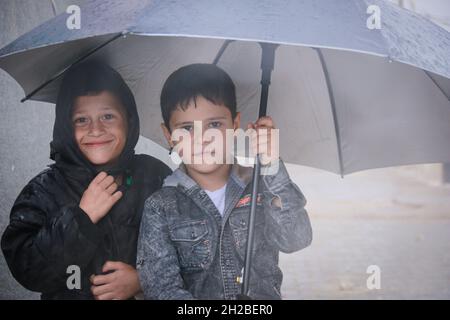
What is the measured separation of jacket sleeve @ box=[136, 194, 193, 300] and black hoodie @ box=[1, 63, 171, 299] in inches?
6.8

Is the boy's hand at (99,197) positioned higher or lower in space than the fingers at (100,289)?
higher

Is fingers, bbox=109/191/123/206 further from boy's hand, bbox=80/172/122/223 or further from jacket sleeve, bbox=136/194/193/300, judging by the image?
jacket sleeve, bbox=136/194/193/300

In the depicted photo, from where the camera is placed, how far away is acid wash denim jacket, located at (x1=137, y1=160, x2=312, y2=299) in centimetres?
263

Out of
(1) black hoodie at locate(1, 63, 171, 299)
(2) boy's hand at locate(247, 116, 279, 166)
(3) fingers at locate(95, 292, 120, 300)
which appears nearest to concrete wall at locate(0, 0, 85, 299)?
(1) black hoodie at locate(1, 63, 171, 299)

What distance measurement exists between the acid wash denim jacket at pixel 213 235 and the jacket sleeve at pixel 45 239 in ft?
0.79

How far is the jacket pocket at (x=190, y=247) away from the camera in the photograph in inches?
104

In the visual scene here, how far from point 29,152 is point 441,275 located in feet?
12.9

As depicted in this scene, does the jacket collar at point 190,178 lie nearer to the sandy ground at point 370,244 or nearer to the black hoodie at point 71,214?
the black hoodie at point 71,214

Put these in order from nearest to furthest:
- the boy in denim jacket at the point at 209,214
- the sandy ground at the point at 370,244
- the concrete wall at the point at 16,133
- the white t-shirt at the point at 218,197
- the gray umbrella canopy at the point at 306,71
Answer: the gray umbrella canopy at the point at 306,71, the boy in denim jacket at the point at 209,214, the white t-shirt at the point at 218,197, the concrete wall at the point at 16,133, the sandy ground at the point at 370,244

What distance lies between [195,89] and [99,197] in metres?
0.60

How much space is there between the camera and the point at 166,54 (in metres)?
3.13

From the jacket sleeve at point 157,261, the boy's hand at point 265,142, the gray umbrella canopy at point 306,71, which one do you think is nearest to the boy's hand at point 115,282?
the jacket sleeve at point 157,261

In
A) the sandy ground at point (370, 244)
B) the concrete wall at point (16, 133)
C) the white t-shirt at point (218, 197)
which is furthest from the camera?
the sandy ground at point (370, 244)

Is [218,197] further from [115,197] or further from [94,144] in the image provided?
[94,144]
